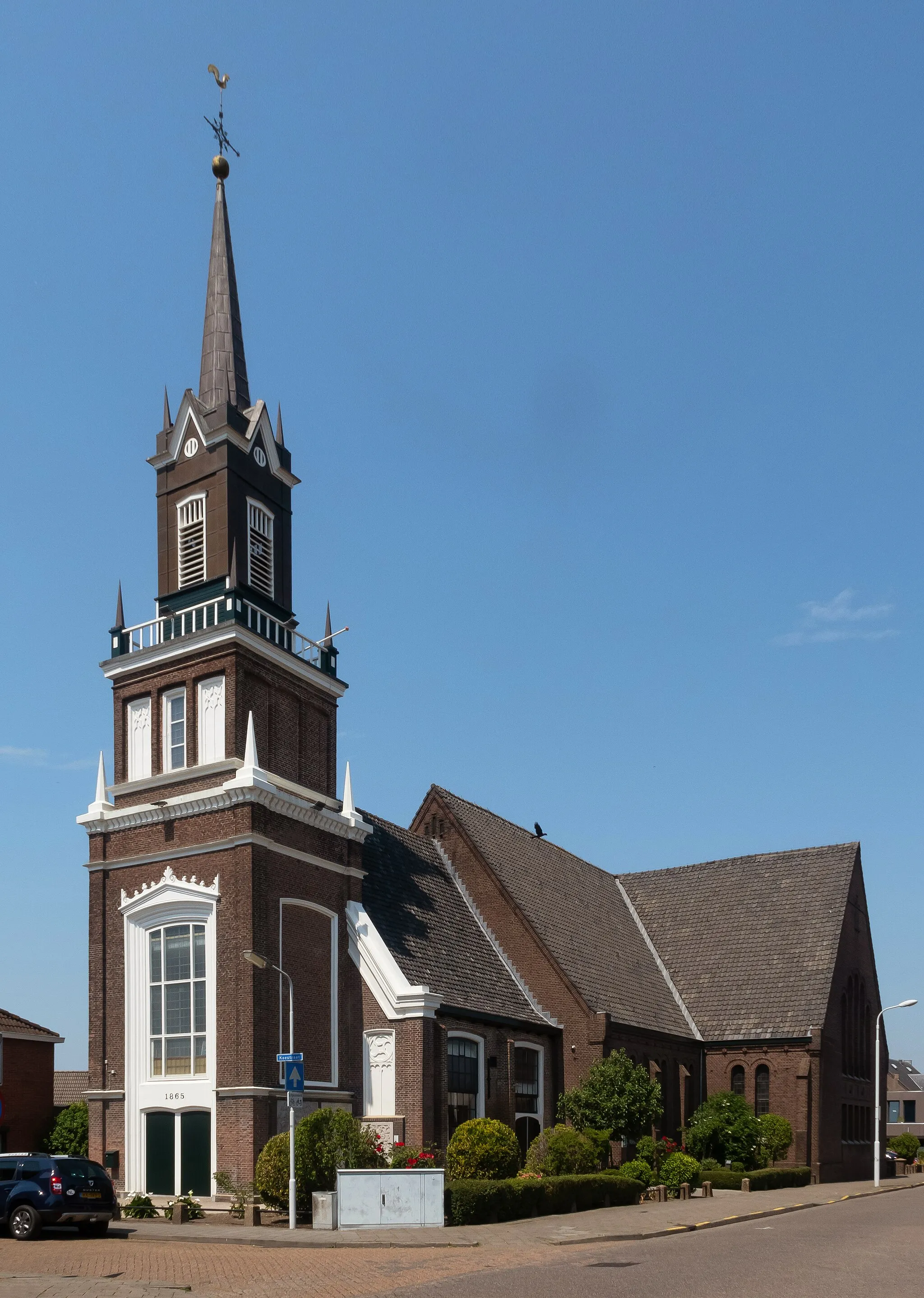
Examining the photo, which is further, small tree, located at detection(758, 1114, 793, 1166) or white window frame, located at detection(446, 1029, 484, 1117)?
small tree, located at detection(758, 1114, 793, 1166)

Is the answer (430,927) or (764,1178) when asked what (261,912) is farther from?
(764,1178)

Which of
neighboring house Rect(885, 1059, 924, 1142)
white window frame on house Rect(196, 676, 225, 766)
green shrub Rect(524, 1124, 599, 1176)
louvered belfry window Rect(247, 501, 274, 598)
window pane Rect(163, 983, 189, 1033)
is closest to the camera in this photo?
window pane Rect(163, 983, 189, 1033)

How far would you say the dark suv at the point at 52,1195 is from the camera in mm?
26641

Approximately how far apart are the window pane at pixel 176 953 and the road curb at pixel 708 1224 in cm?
1273

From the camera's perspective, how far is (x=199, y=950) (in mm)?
33812

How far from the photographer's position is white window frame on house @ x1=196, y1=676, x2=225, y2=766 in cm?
3553

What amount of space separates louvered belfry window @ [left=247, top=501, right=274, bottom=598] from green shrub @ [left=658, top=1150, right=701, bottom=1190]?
2087 cm

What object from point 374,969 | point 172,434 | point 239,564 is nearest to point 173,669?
point 239,564

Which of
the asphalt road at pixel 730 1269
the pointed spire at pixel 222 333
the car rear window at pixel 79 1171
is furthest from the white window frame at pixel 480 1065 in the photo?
the pointed spire at pixel 222 333

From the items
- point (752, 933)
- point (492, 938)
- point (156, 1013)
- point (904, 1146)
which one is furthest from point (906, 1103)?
point (156, 1013)

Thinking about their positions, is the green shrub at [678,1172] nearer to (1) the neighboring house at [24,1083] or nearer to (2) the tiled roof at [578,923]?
(2) the tiled roof at [578,923]

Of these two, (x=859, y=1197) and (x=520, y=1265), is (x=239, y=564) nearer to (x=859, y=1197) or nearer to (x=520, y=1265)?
(x=520, y=1265)

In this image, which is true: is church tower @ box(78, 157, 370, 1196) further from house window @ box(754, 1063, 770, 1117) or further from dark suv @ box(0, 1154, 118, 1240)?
house window @ box(754, 1063, 770, 1117)

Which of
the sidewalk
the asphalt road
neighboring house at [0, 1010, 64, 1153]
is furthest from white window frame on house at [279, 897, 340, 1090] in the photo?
neighboring house at [0, 1010, 64, 1153]
